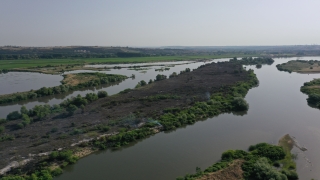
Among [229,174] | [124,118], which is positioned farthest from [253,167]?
[124,118]

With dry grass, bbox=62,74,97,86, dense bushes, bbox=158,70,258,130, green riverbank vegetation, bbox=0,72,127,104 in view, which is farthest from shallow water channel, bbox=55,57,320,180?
dry grass, bbox=62,74,97,86

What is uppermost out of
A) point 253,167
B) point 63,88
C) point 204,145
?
Result: point 63,88

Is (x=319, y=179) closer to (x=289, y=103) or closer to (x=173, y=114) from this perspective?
(x=173, y=114)

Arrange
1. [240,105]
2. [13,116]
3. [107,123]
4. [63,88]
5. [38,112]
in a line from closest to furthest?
[107,123] → [13,116] → [38,112] → [240,105] → [63,88]

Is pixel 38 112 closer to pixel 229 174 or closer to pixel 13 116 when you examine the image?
pixel 13 116

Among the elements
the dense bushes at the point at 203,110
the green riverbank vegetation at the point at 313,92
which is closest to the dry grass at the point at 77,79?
the dense bushes at the point at 203,110

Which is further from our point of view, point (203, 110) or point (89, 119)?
point (203, 110)
